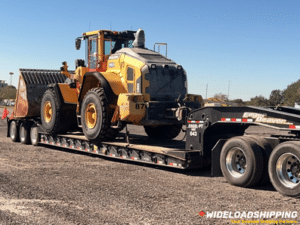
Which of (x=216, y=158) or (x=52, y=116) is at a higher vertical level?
(x=52, y=116)

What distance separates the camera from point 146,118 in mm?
10148

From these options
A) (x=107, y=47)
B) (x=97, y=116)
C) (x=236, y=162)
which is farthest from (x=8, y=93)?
(x=236, y=162)

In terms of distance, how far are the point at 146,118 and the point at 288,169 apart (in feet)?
13.6

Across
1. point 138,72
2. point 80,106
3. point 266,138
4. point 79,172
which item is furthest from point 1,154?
point 266,138

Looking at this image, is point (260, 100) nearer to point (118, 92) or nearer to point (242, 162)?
point (118, 92)

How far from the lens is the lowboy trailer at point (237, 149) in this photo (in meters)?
6.95

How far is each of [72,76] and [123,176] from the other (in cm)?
563

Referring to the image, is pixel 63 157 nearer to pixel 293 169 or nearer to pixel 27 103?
pixel 27 103

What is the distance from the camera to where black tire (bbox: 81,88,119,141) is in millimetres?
10695

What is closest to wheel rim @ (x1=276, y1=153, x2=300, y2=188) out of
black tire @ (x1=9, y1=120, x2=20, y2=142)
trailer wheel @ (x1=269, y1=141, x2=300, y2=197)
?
trailer wheel @ (x1=269, y1=141, x2=300, y2=197)

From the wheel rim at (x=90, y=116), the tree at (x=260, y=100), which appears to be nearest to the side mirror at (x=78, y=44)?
the wheel rim at (x=90, y=116)

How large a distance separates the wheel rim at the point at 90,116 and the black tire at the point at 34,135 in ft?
12.3

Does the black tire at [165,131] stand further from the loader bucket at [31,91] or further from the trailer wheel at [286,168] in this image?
the trailer wheel at [286,168]

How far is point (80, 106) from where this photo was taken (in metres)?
12.0
